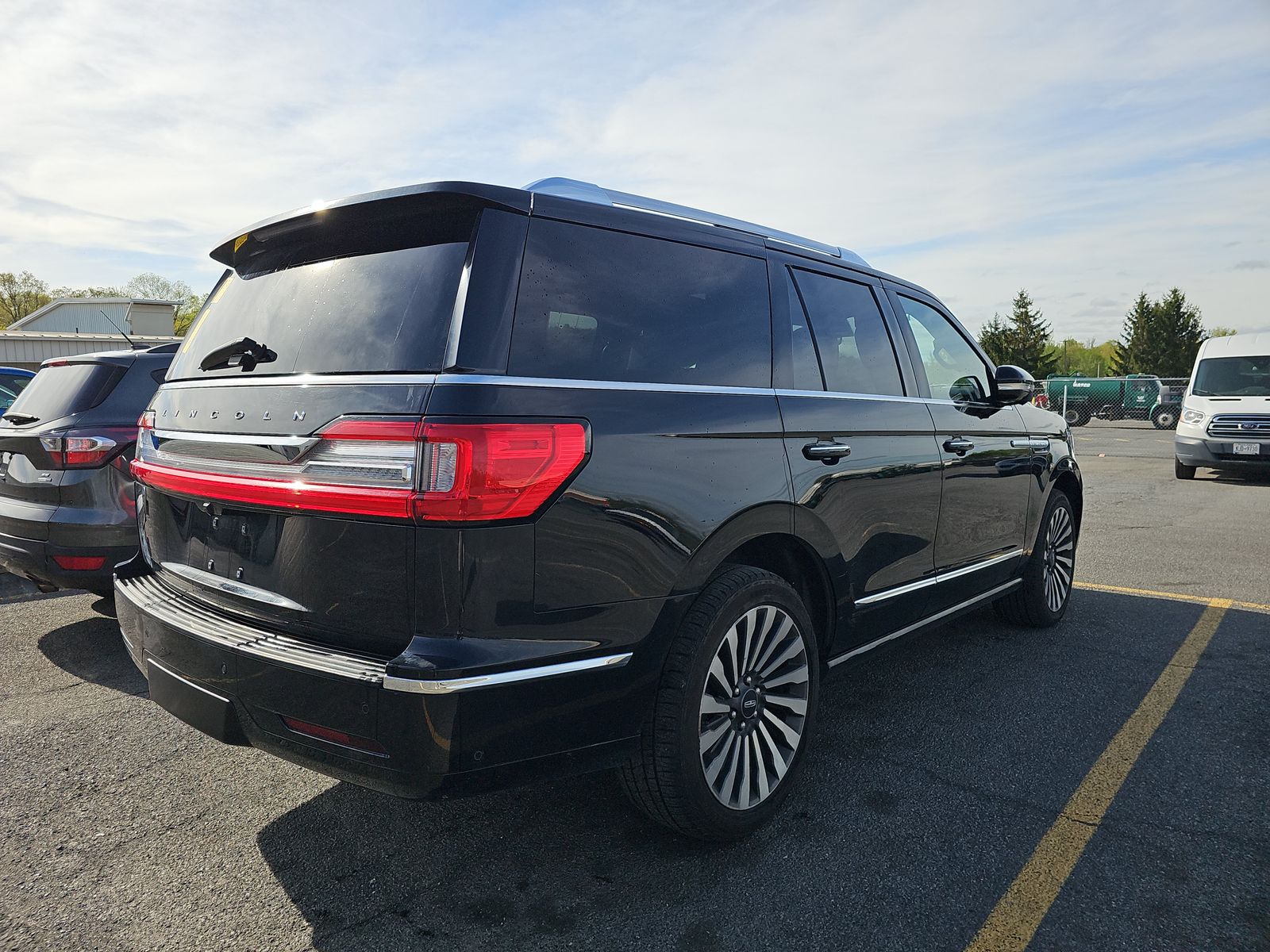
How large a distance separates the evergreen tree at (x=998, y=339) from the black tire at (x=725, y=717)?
7100cm

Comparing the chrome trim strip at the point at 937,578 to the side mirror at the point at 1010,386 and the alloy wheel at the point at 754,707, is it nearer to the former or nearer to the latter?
the alloy wheel at the point at 754,707

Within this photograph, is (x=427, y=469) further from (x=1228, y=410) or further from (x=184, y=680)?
(x=1228, y=410)

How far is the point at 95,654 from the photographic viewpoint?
4.80 metres

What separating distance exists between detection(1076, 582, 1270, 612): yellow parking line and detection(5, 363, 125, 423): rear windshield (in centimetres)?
A: 641

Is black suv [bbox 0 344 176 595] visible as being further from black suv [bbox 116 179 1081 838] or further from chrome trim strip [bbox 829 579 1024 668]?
chrome trim strip [bbox 829 579 1024 668]

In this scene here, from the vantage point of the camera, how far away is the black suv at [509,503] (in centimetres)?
217

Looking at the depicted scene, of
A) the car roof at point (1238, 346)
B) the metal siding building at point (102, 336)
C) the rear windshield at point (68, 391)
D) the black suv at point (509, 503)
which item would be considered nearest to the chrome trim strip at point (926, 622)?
the black suv at point (509, 503)

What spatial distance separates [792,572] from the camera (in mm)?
3162

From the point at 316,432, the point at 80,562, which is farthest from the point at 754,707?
the point at 80,562

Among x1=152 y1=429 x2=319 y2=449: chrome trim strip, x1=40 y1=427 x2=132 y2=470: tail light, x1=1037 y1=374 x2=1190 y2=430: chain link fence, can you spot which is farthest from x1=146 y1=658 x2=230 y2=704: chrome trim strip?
x1=1037 y1=374 x2=1190 y2=430: chain link fence

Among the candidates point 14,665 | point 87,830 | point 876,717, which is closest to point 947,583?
point 876,717

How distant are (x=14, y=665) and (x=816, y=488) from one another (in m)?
4.19

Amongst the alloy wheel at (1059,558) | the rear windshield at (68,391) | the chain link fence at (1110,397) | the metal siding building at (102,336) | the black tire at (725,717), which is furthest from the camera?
the chain link fence at (1110,397)

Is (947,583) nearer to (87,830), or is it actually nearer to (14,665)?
(87,830)
